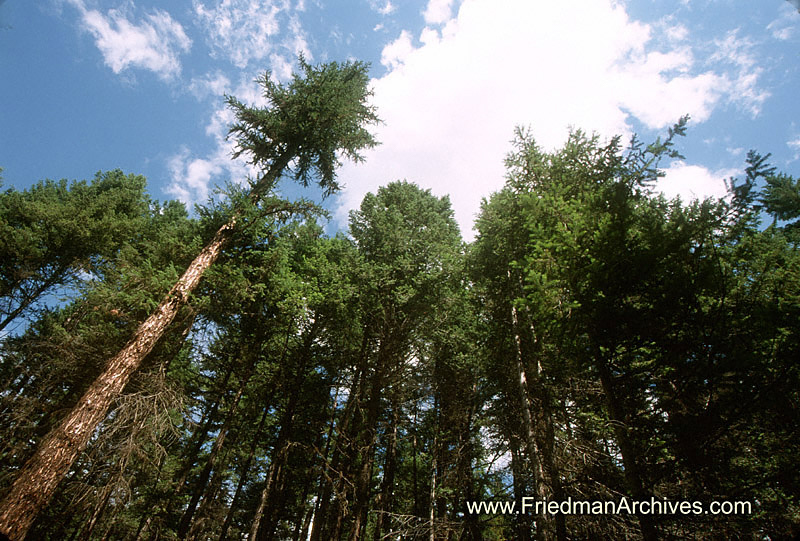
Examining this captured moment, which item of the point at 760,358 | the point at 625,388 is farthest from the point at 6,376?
the point at 760,358

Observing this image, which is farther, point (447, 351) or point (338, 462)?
point (447, 351)

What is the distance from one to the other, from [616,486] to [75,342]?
1451 centimetres

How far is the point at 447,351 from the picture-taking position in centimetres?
1192

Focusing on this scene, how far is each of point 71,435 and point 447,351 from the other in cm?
1026

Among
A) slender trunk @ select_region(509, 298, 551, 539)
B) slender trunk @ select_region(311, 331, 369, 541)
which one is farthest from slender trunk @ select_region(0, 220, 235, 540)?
slender trunk @ select_region(509, 298, 551, 539)

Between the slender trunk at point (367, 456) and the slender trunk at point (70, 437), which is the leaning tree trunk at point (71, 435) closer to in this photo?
Result: the slender trunk at point (70, 437)

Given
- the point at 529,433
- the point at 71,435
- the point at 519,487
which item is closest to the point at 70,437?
the point at 71,435

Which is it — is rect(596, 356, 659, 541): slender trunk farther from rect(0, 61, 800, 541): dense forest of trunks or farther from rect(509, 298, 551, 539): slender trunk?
rect(509, 298, 551, 539): slender trunk

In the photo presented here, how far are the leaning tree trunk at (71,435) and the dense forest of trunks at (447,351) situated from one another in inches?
9.2

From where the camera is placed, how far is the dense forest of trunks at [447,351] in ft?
15.0

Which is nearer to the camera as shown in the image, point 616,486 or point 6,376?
point 616,486

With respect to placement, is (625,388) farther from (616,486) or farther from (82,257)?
(82,257)

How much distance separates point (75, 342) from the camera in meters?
8.35

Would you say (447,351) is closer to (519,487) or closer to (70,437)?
(519,487)
